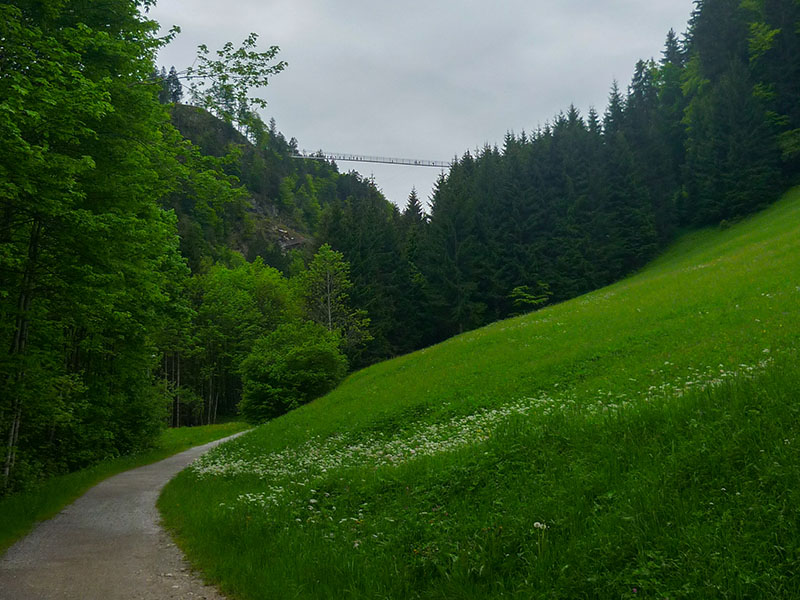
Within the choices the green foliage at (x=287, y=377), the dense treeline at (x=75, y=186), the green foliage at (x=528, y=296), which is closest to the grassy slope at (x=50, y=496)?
the dense treeline at (x=75, y=186)

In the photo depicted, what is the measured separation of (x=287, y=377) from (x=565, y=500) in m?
29.6

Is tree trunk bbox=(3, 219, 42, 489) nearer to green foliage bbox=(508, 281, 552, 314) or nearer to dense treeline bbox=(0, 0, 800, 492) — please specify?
dense treeline bbox=(0, 0, 800, 492)

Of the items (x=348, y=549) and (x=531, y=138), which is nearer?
(x=348, y=549)

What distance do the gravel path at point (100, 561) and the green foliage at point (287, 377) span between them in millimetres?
20056

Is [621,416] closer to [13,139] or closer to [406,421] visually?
[406,421]

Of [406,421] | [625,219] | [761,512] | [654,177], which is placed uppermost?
[654,177]

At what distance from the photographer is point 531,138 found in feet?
250

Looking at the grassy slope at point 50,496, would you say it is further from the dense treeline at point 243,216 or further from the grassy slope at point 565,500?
the grassy slope at point 565,500

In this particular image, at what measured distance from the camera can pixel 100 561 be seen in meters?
8.07

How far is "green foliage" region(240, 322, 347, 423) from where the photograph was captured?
33.4m

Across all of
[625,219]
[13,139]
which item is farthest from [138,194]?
[625,219]

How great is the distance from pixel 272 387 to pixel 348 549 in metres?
28.6

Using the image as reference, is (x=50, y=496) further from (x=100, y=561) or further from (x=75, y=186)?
(x=75, y=186)

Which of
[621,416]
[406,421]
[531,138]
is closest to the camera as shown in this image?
[621,416]
